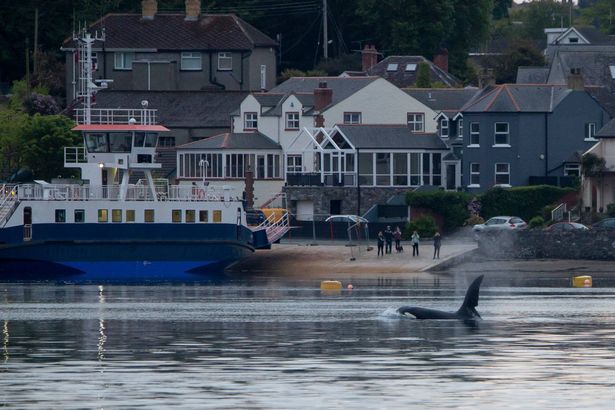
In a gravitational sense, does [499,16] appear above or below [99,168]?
above

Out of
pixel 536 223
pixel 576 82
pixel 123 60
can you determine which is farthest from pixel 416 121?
pixel 123 60

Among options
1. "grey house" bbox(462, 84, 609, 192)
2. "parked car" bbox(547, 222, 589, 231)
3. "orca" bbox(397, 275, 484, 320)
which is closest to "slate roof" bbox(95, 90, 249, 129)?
"grey house" bbox(462, 84, 609, 192)

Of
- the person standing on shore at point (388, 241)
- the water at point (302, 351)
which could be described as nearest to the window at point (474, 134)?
the person standing on shore at point (388, 241)

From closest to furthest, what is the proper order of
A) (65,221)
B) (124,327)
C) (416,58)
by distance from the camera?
(124,327) < (65,221) < (416,58)

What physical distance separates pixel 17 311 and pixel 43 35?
79.5m

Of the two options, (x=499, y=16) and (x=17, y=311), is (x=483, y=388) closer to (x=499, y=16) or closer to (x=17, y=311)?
(x=17, y=311)

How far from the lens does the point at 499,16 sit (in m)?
198

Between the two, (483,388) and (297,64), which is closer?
(483,388)

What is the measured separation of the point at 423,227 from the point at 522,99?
14.9 m

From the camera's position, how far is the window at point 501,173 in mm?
103062

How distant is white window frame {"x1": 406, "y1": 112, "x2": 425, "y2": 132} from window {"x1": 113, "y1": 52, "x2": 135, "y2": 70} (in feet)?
88.7

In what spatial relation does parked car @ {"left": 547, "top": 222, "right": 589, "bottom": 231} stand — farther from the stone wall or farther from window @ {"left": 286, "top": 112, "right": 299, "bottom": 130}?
window @ {"left": 286, "top": 112, "right": 299, "bottom": 130}

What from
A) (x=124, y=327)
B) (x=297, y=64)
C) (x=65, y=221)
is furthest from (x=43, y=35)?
(x=124, y=327)

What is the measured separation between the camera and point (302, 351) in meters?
45.4
